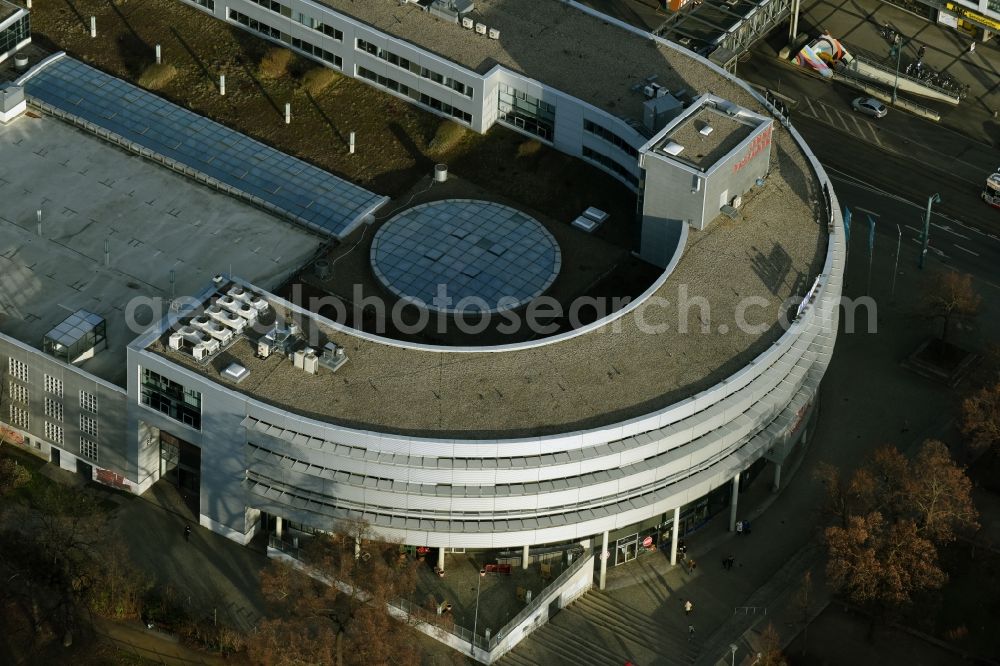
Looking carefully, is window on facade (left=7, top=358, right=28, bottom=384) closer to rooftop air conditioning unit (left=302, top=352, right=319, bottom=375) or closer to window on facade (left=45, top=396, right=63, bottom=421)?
window on facade (left=45, top=396, right=63, bottom=421)

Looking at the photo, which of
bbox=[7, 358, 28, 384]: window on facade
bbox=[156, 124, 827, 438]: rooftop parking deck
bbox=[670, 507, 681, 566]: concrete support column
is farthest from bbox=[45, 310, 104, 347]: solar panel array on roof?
bbox=[670, 507, 681, 566]: concrete support column

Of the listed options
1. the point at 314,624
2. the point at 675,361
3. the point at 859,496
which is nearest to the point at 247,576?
the point at 314,624

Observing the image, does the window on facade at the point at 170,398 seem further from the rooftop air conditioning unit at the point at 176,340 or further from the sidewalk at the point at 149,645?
the sidewalk at the point at 149,645

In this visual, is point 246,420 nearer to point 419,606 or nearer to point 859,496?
point 419,606

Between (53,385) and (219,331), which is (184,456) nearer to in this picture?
(53,385)

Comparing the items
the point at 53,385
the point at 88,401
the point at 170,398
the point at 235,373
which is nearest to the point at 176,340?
the point at 170,398
